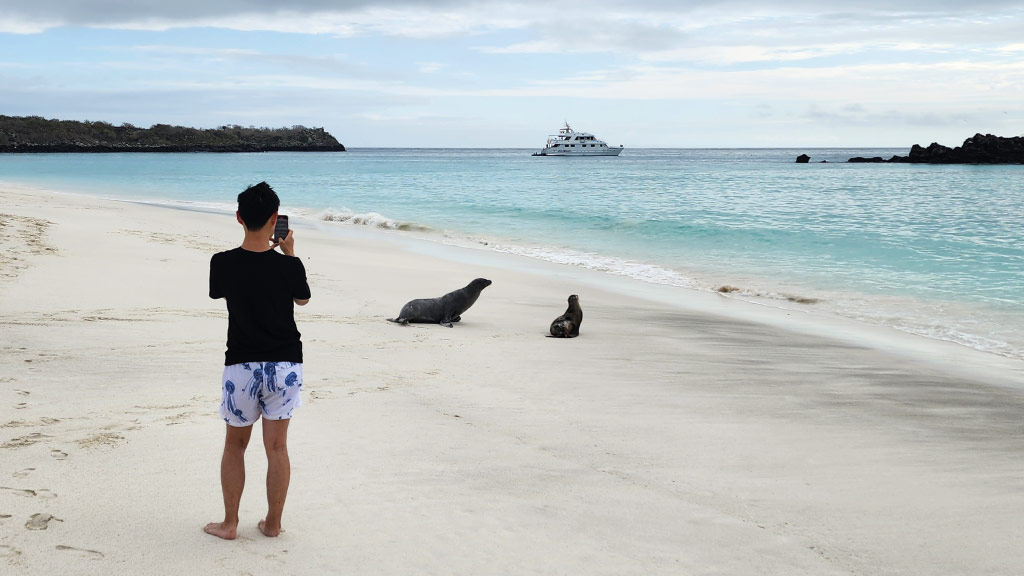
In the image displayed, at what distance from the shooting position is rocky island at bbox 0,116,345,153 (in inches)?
4444

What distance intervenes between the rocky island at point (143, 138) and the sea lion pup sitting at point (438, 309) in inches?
4677

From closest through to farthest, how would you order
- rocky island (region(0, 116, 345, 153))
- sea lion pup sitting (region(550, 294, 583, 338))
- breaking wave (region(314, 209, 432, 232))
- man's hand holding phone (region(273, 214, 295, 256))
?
man's hand holding phone (region(273, 214, 295, 256)), sea lion pup sitting (region(550, 294, 583, 338)), breaking wave (region(314, 209, 432, 232)), rocky island (region(0, 116, 345, 153))

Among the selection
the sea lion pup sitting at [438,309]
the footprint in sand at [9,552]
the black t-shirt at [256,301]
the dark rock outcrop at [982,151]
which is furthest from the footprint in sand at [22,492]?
the dark rock outcrop at [982,151]

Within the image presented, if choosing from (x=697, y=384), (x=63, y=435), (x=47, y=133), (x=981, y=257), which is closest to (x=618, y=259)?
(x=981, y=257)

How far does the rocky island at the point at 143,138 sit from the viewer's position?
11288 cm

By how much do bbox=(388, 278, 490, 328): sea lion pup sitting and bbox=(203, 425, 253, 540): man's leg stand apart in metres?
5.18

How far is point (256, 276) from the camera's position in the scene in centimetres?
312

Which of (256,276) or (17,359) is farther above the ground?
(256,276)

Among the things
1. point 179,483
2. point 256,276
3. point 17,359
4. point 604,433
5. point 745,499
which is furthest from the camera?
point 17,359

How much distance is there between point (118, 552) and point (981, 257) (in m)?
17.6

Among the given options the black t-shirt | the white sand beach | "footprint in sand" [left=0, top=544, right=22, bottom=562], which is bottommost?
the white sand beach

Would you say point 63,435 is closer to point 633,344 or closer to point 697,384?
point 697,384

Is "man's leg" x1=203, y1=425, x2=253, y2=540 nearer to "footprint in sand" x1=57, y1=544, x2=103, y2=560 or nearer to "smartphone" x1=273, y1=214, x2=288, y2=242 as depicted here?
"footprint in sand" x1=57, y1=544, x2=103, y2=560

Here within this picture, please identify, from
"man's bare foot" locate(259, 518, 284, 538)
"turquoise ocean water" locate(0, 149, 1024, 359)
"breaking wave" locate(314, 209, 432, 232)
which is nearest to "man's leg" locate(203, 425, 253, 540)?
"man's bare foot" locate(259, 518, 284, 538)
